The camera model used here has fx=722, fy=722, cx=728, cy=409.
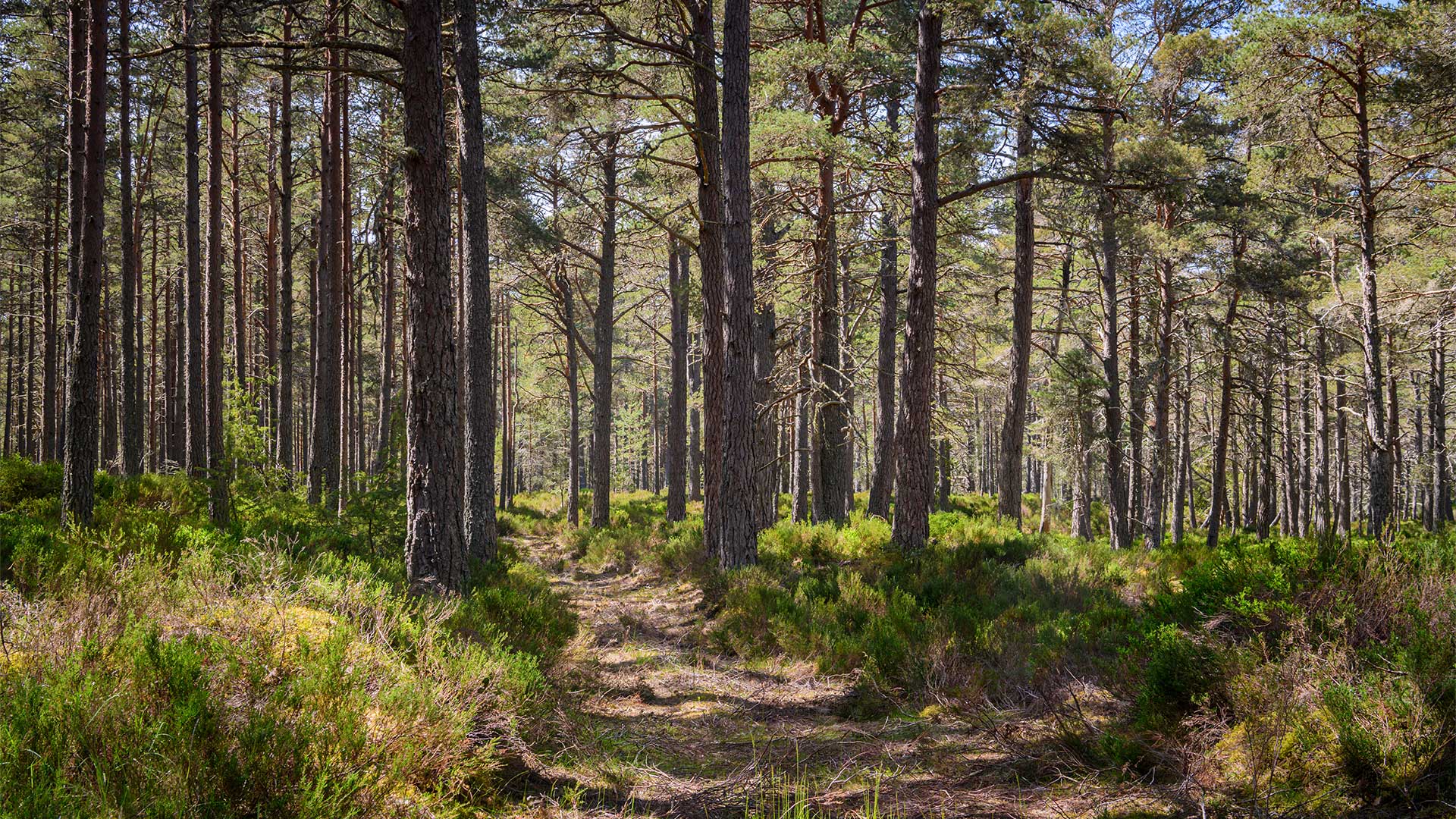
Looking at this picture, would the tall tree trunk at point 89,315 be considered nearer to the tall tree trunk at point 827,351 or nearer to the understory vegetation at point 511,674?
the understory vegetation at point 511,674

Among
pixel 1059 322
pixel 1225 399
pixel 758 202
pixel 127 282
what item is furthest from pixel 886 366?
pixel 127 282

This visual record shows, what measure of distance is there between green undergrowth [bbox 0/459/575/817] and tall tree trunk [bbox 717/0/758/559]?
3422mm

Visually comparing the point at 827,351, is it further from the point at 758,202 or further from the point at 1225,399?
the point at 1225,399

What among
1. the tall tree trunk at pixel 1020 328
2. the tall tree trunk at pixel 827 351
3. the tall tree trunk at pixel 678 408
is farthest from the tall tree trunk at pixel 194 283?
the tall tree trunk at pixel 1020 328

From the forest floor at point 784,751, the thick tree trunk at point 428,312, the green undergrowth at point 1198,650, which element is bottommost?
the forest floor at point 784,751

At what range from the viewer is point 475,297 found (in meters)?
9.55

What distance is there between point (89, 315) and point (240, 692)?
6851mm

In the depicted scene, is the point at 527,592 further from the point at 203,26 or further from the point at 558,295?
the point at 558,295

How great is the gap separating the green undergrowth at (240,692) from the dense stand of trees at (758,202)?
73.6 inches

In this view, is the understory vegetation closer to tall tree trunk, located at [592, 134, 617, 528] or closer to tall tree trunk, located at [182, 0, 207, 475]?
tall tree trunk, located at [182, 0, 207, 475]

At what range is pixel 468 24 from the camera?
8305mm

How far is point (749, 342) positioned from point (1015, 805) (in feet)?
18.7

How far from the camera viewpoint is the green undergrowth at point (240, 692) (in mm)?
2678

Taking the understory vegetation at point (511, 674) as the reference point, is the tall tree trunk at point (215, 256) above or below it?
above
